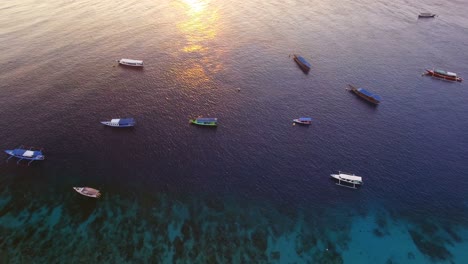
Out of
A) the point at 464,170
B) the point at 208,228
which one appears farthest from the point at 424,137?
the point at 208,228

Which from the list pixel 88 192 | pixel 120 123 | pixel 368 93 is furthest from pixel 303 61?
pixel 88 192

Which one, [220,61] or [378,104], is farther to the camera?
[220,61]

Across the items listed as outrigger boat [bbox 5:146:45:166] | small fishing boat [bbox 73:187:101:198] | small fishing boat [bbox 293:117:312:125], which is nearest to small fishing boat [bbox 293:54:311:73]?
small fishing boat [bbox 293:117:312:125]

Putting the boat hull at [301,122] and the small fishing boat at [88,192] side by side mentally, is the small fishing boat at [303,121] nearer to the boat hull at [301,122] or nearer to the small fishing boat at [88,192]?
the boat hull at [301,122]

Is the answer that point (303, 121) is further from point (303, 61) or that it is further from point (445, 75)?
point (445, 75)

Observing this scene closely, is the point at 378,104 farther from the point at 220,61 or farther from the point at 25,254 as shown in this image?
the point at 25,254

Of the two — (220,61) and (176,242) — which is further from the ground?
(220,61)
